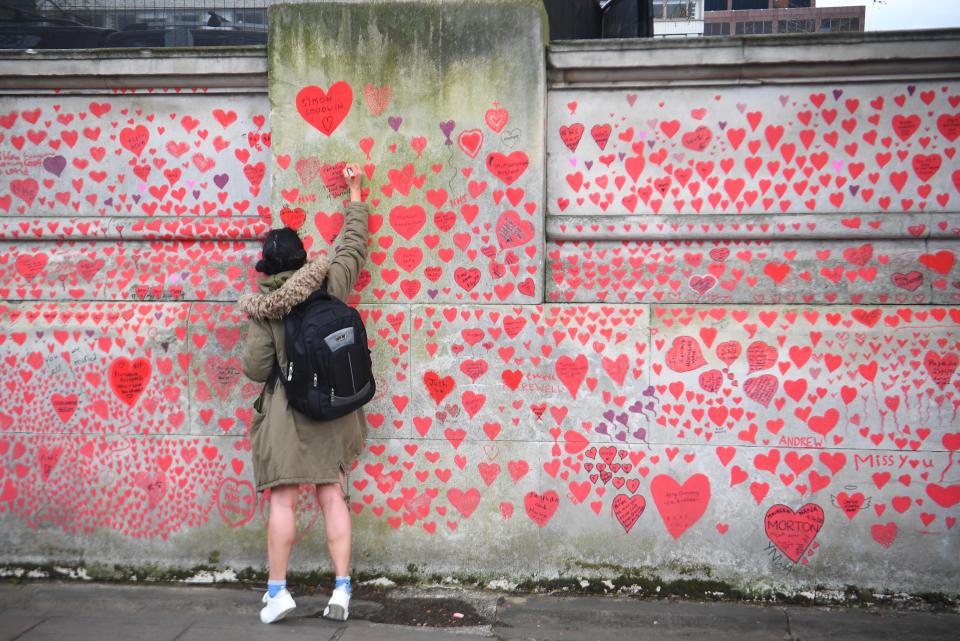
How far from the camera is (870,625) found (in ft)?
12.8

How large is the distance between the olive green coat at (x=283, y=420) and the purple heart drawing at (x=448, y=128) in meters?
0.97

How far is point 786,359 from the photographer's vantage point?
416cm

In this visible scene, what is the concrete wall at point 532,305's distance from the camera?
4152 mm

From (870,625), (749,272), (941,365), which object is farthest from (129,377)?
(941,365)

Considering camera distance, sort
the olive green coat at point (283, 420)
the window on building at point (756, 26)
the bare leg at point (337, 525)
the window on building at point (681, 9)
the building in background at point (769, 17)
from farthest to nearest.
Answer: the window on building at point (756, 26) < the building in background at point (769, 17) < the window on building at point (681, 9) < the bare leg at point (337, 525) < the olive green coat at point (283, 420)

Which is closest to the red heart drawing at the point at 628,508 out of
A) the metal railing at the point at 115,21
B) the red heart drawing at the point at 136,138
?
the red heart drawing at the point at 136,138

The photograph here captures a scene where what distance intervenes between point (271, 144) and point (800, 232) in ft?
9.58

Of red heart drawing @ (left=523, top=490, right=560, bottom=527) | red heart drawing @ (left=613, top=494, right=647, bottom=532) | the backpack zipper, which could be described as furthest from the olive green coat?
red heart drawing @ (left=613, top=494, right=647, bottom=532)

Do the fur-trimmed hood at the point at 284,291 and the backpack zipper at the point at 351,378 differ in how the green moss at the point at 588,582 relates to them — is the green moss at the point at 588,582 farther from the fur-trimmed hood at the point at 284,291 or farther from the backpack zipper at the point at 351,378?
the fur-trimmed hood at the point at 284,291

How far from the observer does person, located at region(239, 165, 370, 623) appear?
392cm

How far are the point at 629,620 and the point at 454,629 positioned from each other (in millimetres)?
881

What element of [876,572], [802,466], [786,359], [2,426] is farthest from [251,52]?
[876,572]

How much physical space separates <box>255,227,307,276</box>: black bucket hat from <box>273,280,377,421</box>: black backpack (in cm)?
27

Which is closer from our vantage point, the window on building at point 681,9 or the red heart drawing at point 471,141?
the red heart drawing at point 471,141
